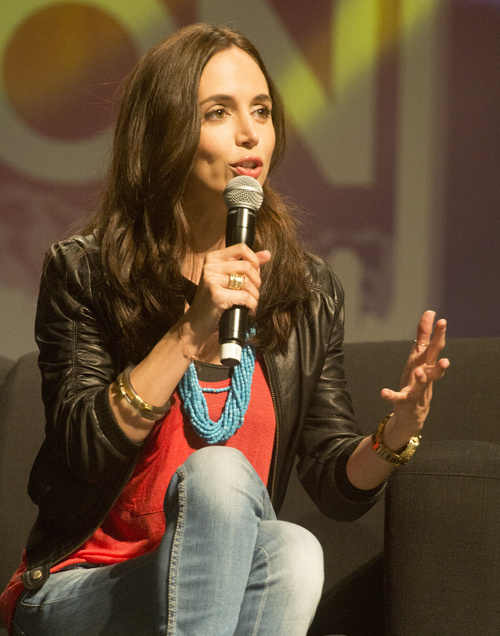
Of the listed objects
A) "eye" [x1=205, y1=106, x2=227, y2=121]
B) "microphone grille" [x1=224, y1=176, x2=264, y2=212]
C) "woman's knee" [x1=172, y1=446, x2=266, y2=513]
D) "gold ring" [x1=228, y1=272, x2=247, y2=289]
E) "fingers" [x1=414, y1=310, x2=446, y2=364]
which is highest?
"eye" [x1=205, y1=106, x2=227, y2=121]

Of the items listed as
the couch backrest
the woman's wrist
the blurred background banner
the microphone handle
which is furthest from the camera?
the blurred background banner

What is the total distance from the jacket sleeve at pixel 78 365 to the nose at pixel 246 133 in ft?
1.02

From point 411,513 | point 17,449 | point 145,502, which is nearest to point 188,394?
point 145,502

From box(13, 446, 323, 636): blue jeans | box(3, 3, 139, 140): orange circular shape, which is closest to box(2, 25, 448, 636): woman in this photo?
box(13, 446, 323, 636): blue jeans

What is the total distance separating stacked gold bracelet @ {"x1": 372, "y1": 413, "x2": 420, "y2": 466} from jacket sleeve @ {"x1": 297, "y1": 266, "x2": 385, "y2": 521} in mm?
107

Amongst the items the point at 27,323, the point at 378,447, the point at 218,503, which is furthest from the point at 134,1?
the point at 218,503

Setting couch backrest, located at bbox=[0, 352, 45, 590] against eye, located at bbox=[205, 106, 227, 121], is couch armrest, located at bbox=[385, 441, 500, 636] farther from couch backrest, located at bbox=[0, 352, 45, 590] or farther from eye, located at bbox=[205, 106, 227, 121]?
couch backrest, located at bbox=[0, 352, 45, 590]

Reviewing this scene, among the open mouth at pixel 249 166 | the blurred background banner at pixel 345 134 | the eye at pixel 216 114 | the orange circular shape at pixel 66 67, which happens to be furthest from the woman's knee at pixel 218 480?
the orange circular shape at pixel 66 67

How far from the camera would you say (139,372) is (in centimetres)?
117

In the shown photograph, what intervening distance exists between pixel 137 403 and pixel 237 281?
0.77 ft

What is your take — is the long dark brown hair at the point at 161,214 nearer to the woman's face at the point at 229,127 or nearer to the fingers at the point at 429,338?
the woman's face at the point at 229,127

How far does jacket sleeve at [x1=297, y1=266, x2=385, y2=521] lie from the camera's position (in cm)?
138

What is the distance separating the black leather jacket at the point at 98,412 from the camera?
1223 millimetres

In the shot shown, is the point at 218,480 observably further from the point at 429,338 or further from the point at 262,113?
the point at 262,113
